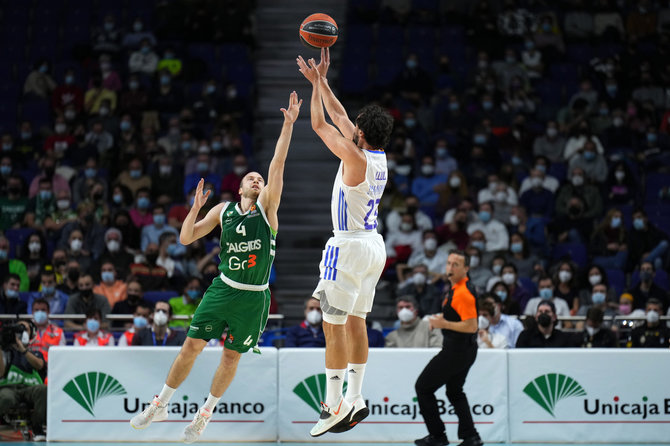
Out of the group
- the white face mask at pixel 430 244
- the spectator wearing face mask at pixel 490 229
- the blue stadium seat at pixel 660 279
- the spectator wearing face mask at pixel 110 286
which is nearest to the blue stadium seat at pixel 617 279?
the blue stadium seat at pixel 660 279

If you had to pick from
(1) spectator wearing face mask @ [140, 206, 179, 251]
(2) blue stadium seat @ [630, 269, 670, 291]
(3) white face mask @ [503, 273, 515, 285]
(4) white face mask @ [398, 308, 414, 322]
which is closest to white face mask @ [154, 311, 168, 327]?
(4) white face mask @ [398, 308, 414, 322]

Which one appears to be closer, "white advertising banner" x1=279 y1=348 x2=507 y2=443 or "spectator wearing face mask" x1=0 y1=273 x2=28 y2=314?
"white advertising banner" x1=279 y1=348 x2=507 y2=443

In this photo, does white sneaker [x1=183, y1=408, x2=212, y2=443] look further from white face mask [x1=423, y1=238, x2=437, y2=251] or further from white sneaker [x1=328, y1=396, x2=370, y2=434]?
white face mask [x1=423, y1=238, x2=437, y2=251]


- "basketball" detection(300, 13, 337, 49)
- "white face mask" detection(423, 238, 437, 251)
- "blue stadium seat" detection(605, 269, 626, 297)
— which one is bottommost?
"blue stadium seat" detection(605, 269, 626, 297)

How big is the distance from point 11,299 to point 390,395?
5778 mm

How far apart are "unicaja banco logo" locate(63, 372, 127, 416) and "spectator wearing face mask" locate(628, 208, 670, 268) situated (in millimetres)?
8289

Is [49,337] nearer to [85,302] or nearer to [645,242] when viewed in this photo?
[85,302]

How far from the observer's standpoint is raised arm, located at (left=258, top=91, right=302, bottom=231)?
7.69 metres

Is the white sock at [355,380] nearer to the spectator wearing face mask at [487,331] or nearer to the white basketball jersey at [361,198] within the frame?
the white basketball jersey at [361,198]

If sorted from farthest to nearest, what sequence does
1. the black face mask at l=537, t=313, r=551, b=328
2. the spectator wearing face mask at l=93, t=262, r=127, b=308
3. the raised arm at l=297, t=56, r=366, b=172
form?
1. the spectator wearing face mask at l=93, t=262, r=127, b=308
2. the black face mask at l=537, t=313, r=551, b=328
3. the raised arm at l=297, t=56, r=366, b=172

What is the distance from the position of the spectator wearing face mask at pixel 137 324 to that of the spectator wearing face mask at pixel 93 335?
7.9 inches

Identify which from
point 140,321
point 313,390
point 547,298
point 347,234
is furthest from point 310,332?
point 347,234

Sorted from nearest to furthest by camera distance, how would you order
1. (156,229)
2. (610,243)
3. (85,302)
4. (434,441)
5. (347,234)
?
(347,234), (434,441), (85,302), (610,243), (156,229)

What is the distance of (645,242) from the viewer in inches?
591
